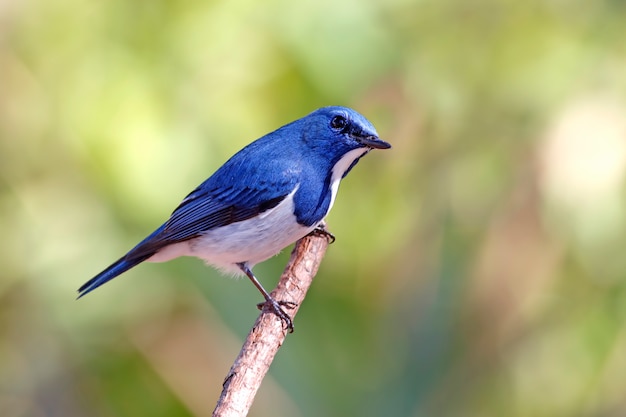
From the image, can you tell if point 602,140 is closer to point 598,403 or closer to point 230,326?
point 598,403

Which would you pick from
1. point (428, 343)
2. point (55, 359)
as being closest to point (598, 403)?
point (428, 343)

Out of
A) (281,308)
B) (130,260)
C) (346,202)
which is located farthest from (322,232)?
(130,260)

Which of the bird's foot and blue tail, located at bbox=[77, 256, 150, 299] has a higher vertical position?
blue tail, located at bbox=[77, 256, 150, 299]

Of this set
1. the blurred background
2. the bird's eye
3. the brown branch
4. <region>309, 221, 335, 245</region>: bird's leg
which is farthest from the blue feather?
the blurred background

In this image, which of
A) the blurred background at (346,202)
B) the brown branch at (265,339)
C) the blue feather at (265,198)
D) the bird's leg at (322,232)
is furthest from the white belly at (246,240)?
the blurred background at (346,202)

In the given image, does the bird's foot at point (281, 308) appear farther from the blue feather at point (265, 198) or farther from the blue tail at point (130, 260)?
the blue tail at point (130, 260)

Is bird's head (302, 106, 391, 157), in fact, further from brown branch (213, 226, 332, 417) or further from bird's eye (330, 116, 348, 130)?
brown branch (213, 226, 332, 417)
